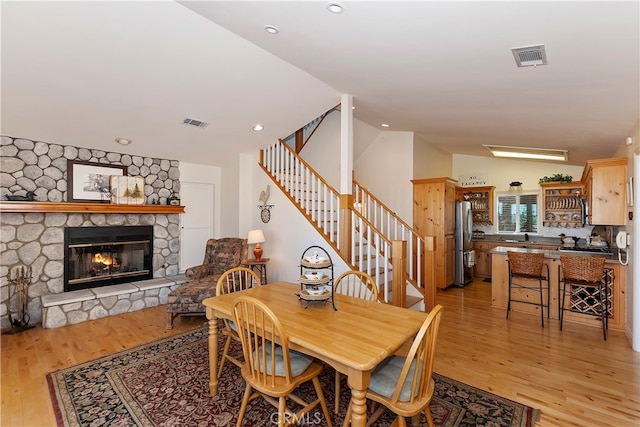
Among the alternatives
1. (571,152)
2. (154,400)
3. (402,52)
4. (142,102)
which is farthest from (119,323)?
(571,152)

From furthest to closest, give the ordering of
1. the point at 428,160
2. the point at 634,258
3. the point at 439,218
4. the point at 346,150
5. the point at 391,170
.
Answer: the point at 428,160 → the point at 391,170 → the point at 439,218 → the point at 346,150 → the point at 634,258

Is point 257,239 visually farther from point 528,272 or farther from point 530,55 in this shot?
point 530,55

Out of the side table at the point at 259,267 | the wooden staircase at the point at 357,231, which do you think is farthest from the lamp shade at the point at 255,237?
the wooden staircase at the point at 357,231

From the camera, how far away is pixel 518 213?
7070 millimetres

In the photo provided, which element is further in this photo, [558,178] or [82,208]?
[558,178]

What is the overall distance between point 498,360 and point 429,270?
1262 millimetres

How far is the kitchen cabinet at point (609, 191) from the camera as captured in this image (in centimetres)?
364

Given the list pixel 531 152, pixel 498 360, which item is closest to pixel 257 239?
pixel 498 360

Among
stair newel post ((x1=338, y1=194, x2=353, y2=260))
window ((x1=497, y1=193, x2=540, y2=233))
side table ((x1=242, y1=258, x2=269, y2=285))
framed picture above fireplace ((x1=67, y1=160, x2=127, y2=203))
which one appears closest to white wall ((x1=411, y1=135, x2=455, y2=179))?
window ((x1=497, y1=193, x2=540, y2=233))

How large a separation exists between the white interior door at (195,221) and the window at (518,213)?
664 cm

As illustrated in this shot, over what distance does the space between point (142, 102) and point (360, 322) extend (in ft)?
11.6

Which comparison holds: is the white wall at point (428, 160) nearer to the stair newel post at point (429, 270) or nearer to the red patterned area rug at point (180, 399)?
the stair newel post at point (429, 270)

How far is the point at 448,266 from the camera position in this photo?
19.2 feet

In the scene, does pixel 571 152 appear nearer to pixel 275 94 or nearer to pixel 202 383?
pixel 275 94
